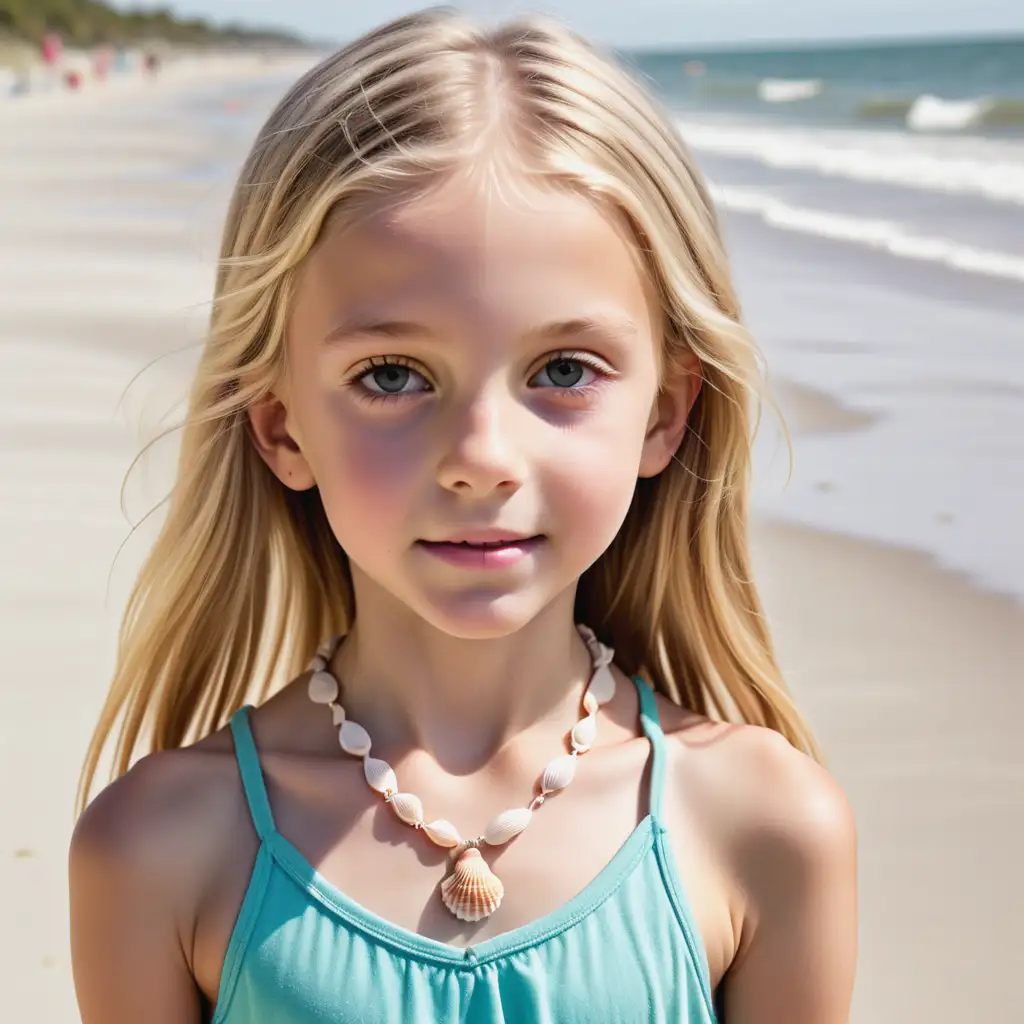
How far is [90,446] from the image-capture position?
5.28 meters

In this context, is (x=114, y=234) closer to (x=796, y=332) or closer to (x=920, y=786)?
(x=796, y=332)

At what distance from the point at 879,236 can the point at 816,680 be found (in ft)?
21.8

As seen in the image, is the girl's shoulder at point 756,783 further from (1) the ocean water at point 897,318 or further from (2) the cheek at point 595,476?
(1) the ocean water at point 897,318

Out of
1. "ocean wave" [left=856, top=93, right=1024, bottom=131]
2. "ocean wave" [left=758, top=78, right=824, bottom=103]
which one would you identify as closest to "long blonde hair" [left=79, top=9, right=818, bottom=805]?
"ocean wave" [left=856, top=93, right=1024, bottom=131]

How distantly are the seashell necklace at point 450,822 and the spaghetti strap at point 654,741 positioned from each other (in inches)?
2.0

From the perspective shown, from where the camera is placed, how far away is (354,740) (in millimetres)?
2072

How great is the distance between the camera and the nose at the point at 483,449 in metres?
1.78

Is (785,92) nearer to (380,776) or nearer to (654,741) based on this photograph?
(654,741)

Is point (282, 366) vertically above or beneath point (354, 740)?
above

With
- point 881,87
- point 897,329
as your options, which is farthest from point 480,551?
point 881,87

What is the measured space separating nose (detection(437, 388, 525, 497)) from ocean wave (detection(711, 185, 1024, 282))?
563 cm

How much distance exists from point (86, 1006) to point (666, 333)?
3.73 feet

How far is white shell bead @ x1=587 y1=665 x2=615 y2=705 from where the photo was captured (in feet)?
7.16

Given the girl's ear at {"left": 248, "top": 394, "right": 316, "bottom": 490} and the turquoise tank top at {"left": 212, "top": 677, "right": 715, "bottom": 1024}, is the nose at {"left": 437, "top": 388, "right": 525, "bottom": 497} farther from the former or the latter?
the turquoise tank top at {"left": 212, "top": 677, "right": 715, "bottom": 1024}
